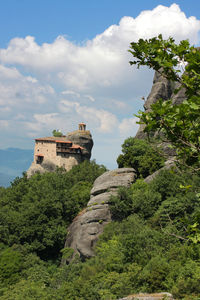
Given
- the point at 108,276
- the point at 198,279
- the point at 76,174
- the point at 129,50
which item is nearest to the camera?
the point at 129,50

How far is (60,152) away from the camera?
72.1 metres

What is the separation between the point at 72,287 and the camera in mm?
24766

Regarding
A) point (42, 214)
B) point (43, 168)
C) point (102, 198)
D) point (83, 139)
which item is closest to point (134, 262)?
point (102, 198)

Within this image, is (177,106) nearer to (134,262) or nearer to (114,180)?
(134,262)

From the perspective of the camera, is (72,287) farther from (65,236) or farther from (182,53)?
(182,53)

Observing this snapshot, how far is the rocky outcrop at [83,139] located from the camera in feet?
251

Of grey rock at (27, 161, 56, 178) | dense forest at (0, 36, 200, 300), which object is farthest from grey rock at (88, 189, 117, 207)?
grey rock at (27, 161, 56, 178)

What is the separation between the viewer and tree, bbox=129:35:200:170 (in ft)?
20.7

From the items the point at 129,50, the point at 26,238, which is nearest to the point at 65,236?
the point at 26,238

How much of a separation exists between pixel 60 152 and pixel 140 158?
28.6 m

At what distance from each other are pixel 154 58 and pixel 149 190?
32553 millimetres

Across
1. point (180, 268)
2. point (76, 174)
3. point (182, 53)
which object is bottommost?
point (180, 268)

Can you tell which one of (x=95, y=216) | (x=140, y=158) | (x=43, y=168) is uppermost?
(x=43, y=168)

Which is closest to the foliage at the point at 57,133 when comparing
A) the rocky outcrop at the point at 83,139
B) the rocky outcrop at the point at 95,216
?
the rocky outcrop at the point at 83,139
